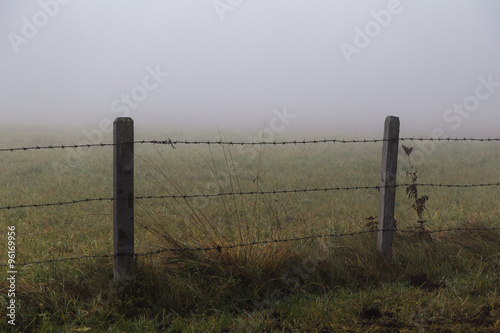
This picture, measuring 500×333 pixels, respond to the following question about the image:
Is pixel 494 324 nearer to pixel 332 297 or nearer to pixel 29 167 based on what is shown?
pixel 332 297

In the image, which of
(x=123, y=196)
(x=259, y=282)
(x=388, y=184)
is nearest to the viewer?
(x=123, y=196)

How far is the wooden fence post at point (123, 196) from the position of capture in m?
3.63

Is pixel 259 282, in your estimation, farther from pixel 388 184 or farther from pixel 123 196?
pixel 388 184

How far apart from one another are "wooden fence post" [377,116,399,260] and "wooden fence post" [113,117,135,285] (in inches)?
107

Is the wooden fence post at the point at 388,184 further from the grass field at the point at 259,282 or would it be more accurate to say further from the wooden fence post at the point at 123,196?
the wooden fence post at the point at 123,196

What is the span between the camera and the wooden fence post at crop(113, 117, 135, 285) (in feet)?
11.9

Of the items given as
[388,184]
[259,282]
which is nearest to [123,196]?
[259,282]

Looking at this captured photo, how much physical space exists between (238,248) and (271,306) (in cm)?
66

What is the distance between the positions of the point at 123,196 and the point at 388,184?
2.84 metres

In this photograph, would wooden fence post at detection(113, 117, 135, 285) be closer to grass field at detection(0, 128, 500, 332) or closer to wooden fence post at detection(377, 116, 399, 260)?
grass field at detection(0, 128, 500, 332)

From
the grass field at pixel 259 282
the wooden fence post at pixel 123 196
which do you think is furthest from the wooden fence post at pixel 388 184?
the wooden fence post at pixel 123 196

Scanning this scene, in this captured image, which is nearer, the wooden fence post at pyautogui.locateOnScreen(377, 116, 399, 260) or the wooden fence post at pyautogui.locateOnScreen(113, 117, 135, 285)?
the wooden fence post at pyautogui.locateOnScreen(113, 117, 135, 285)

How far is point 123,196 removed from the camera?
368 centimetres

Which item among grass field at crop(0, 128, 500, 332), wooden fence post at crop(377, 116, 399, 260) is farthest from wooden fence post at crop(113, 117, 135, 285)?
wooden fence post at crop(377, 116, 399, 260)
